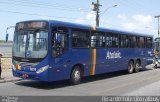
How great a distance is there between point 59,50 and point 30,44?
1.28m

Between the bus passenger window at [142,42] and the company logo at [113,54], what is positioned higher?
the bus passenger window at [142,42]

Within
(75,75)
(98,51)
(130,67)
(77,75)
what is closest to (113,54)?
(98,51)

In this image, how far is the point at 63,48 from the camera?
14617 millimetres

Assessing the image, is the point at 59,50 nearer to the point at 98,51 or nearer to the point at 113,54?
the point at 98,51

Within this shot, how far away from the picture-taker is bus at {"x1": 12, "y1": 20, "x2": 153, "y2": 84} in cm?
1381

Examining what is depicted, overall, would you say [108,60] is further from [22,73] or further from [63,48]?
[22,73]

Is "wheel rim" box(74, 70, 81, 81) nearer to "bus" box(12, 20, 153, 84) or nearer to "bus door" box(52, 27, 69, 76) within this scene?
"bus" box(12, 20, 153, 84)

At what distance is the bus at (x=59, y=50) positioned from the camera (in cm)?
1381

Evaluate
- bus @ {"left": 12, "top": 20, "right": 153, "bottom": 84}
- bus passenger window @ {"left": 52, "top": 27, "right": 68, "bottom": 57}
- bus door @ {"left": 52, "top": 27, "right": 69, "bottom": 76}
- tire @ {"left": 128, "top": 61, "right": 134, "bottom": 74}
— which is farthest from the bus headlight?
tire @ {"left": 128, "top": 61, "right": 134, "bottom": 74}

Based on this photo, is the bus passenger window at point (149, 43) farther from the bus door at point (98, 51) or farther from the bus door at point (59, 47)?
the bus door at point (59, 47)

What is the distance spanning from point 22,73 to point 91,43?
4.35 meters

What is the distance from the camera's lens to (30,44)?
1416cm

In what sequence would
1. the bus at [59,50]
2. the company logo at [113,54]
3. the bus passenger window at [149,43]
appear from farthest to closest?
the bus passenger window at [149,43] → the company logo at [113,54] → the bus at [59,50]

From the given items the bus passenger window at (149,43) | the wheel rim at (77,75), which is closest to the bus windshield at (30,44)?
the wheel rim at (77,75)
